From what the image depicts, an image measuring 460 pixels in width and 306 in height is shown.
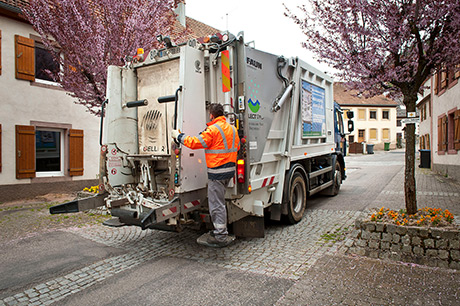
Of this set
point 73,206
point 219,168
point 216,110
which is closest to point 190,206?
point 219,168

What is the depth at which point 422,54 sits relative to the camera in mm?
4469

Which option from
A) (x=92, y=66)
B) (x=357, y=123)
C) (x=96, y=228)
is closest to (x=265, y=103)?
(x=96, y=228)

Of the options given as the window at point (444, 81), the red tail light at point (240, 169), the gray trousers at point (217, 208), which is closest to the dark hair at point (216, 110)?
the red tail light at point (240, 169)

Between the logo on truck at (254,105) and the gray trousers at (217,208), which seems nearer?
the gray trousers at (217,208)

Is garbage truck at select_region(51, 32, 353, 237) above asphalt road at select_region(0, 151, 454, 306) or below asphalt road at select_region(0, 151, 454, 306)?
above

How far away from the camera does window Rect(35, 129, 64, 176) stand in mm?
9789

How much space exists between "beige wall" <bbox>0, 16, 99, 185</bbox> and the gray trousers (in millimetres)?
7578

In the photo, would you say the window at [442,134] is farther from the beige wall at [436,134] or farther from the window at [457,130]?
the window at [457,130]

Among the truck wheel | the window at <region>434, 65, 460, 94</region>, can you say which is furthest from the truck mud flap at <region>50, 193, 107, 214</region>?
the window at <region>434, 65, 460, 94</region>

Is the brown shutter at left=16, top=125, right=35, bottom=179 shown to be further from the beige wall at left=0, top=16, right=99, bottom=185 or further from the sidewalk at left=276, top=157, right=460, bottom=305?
the sidewalk at left=276, top=157, right=460, bottom=305

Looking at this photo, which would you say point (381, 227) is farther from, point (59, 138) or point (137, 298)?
point (59, 138)

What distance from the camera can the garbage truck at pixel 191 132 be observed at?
4.01 metres

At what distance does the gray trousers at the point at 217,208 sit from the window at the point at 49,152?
25.8 feet

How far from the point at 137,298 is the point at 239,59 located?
2.97 meters
